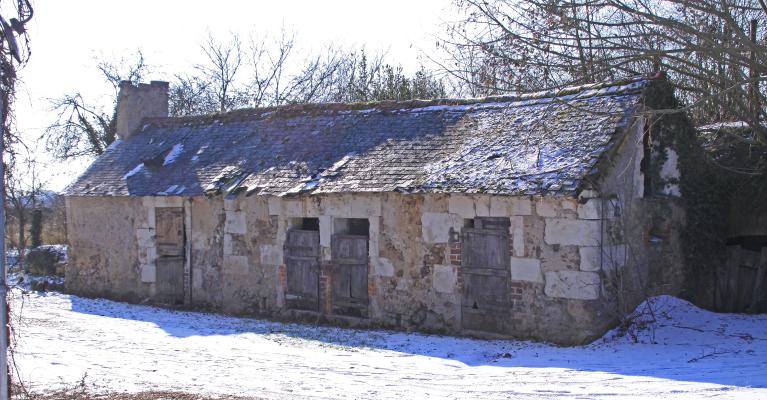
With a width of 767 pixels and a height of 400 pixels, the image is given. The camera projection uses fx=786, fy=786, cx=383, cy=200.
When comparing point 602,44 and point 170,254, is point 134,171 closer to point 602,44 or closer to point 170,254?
point 170,254

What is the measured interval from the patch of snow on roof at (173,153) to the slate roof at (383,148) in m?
0.04

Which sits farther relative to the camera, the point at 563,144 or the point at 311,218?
the point at 311,218

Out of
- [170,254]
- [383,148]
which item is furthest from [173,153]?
[383,148]

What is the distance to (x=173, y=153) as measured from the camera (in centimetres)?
1856

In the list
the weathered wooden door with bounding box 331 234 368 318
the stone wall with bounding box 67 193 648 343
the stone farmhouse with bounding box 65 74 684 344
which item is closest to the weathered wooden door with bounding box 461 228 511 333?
the stone farmhouse with bounding box 65 74 684 344

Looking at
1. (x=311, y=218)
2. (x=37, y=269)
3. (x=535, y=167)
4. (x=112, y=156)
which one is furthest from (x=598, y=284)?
(x=37, y=269)

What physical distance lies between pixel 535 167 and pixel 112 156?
12368 mm

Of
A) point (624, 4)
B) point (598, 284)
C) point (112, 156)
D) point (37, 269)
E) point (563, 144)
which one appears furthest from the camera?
point (37, 269)

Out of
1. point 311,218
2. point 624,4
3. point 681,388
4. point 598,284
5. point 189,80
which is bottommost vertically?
point 681,388

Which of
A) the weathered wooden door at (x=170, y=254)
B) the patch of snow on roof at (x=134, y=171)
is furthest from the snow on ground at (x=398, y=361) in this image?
the patch of snow on roof at (x=134, y=171)

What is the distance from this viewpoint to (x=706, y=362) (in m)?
9.22

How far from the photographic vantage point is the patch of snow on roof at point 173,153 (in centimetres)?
1819

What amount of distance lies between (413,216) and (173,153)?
26.4ft

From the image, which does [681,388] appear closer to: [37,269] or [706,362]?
[706,362]
